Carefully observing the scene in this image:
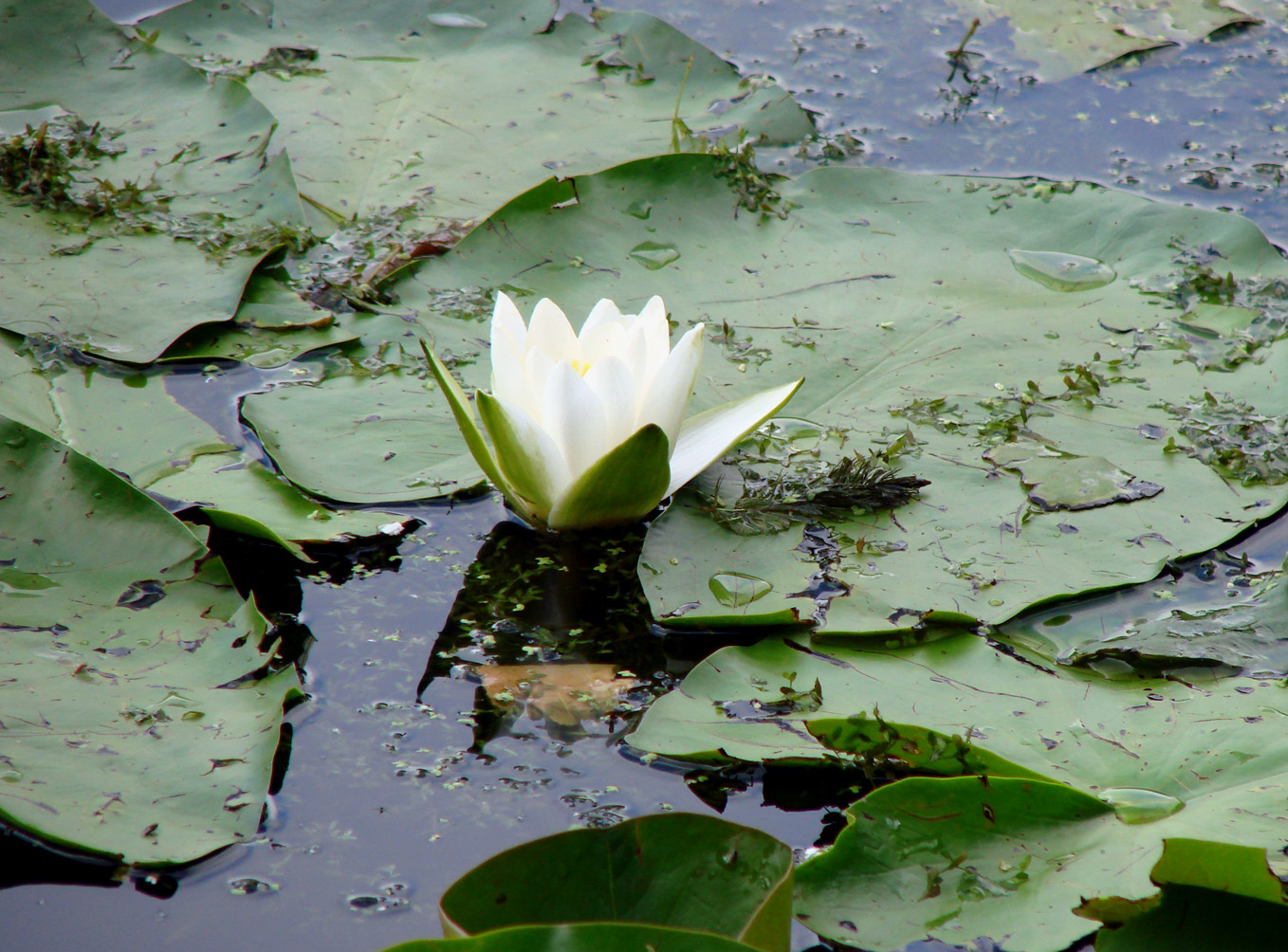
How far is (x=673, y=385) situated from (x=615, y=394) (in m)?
0.12

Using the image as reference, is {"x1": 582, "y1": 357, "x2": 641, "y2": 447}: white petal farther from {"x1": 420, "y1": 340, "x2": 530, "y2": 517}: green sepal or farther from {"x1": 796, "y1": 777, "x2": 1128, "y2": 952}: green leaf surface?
{"x1": 796, "y1": 777, "x2": 1128, "y2": 952}: green leaf surface

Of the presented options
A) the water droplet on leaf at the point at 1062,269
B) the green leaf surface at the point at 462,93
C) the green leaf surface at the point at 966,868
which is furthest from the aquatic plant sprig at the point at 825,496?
the green leaf surface at the point at 462,93

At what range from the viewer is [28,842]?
1377mm

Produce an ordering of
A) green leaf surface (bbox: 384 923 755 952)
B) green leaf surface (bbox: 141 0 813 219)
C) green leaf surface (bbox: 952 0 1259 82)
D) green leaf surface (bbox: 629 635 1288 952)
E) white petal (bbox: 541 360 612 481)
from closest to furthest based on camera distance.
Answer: green leaf surface (bbox: 384 923 755 952) < green leaf surface (bbox: 629 635 1288 952) < white petal (bbox: 541 360 612 481) < green leaf surface (bbox: 141 0 813 219) < green leaf surface (bbox: 952 0 1259 82)

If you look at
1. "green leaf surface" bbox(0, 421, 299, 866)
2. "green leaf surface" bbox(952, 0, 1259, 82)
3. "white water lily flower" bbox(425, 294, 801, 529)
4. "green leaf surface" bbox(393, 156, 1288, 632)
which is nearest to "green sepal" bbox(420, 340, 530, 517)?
"white water lily flower" bbox(425, 294, 801, 529)

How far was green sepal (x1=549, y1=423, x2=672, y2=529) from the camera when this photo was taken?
1.74 meters

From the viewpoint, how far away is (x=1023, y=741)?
1.52m

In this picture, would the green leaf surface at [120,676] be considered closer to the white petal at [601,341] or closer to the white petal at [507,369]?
the white petal at [507,369]

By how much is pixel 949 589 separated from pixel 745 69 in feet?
7.75

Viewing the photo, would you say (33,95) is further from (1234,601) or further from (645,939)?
(1234,601)

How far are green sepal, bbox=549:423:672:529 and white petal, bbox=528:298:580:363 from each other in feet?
0.85

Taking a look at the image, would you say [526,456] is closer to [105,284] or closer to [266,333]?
[266,333]

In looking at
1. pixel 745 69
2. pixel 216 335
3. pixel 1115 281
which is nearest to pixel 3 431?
pixel 216 335

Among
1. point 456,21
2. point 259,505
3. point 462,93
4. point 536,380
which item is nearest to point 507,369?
point 536,380
